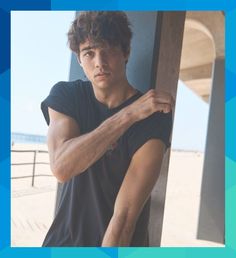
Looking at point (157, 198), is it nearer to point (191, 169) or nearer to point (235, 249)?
point (235, 249)

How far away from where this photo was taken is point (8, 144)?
1645 mm

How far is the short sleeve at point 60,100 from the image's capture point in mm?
1629

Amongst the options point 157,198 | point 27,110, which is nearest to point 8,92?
point 27,110

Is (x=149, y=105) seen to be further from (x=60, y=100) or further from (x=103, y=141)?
(x=60, y=100)

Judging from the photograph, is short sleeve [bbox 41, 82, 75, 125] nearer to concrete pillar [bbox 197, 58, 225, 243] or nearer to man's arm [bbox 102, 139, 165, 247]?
man's arm [bbox 102, 139, 165, 247]

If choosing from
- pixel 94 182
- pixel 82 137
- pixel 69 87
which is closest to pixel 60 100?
pixel 69 87

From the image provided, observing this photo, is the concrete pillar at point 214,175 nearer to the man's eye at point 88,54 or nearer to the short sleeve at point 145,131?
the short sleeve at point 145,131

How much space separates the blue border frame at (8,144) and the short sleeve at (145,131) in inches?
16.5

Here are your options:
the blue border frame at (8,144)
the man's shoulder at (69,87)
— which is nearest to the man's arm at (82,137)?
the man's shoulder at (69,87)

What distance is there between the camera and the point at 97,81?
65.9 inches

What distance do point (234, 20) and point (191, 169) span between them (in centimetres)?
337

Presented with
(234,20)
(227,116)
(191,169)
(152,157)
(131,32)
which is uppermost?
(234,20)

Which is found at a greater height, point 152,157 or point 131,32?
point 131,32

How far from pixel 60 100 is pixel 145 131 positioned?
50 cm
